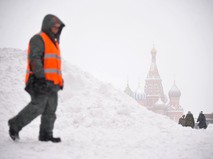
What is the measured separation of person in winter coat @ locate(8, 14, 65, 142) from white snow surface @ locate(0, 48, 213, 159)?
0.86 ft

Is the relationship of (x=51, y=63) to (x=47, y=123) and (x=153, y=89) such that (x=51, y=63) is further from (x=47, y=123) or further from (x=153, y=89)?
(x=153, y=89)

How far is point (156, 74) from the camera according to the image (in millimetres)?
117500

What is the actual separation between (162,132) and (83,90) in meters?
2.24

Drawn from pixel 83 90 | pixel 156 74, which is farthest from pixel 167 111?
pixel 83 90

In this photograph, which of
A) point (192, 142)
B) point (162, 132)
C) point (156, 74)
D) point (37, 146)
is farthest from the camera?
point (156, 74)

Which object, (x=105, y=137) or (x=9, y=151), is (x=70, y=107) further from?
(x=9, y=151)

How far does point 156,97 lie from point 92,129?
339 ft

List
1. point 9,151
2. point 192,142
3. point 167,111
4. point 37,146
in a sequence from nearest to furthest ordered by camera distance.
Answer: point 9,151 → point 37,146 → point 192,142 → point 167,111

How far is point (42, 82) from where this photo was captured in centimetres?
438

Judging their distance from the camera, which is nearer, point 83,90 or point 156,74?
point 83,90

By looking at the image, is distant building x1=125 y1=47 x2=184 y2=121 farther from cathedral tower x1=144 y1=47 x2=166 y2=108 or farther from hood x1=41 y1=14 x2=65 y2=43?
hood x1=41 y1=14 x2=65 y2=43

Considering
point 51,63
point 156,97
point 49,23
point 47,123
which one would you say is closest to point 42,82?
point 51,63

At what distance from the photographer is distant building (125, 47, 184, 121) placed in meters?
102

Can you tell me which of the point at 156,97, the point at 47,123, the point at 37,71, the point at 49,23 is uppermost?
the point at 49,23
